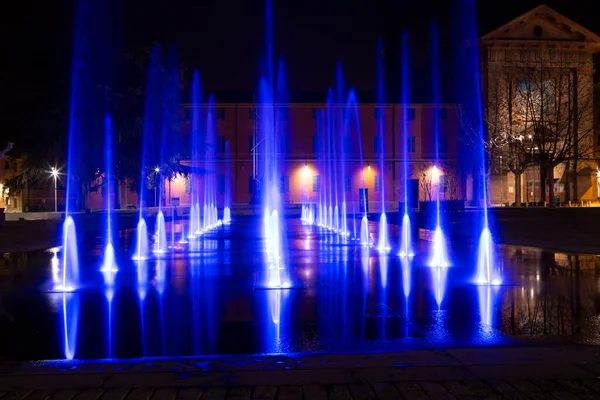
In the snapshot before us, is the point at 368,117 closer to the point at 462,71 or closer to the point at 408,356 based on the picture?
the point at 462,71

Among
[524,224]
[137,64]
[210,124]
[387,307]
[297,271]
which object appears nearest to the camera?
[387,307]

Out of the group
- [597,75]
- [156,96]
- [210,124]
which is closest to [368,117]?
[210,124]

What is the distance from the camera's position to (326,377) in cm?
534

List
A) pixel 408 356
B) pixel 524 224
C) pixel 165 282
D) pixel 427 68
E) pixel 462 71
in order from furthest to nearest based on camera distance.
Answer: pixel 427 68 < pixel 462 71 < pixel 524 224 < pixel 165 282 < pixel 408 356

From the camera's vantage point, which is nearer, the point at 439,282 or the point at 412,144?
the point at 439,282

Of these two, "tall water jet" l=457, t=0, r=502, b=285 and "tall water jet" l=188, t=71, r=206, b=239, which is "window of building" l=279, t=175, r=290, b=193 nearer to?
"tall water jet" l=188, t=71, r=206, b=239

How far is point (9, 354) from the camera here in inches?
253

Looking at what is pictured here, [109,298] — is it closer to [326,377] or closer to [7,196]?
[326,377]

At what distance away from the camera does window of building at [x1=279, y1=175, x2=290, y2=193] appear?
64000 mm

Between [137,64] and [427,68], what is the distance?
131 feet

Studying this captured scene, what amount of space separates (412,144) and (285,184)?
15.2 metres

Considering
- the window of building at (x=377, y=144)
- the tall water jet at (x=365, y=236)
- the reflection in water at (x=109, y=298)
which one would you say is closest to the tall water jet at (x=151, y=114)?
the tall water jet at (x=365, y=236)

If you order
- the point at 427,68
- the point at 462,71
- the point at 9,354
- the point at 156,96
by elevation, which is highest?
the point at 427,68

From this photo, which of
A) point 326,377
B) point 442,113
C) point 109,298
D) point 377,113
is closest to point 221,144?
point 377,113
